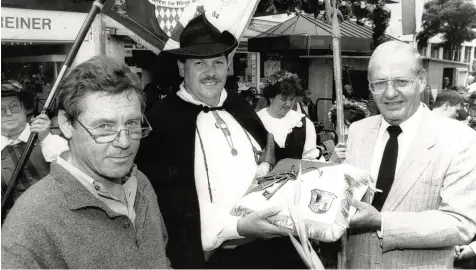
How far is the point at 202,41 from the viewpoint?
2516 mm

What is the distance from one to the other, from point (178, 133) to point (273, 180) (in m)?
0.68

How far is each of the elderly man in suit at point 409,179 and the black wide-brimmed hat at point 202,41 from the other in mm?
814

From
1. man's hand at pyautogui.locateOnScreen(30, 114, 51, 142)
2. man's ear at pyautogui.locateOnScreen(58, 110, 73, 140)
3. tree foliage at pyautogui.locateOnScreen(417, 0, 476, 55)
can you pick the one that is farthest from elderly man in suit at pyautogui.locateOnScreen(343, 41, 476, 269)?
tree foliage at pyautogui.locateOnScreen(417, 0, 476, 55)

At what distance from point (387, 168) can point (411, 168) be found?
115 mm

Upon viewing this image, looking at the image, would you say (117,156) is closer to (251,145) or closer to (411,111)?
(251,145)

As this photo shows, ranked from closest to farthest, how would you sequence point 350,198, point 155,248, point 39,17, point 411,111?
point 155,248 < point 350,198 < point 411,111 < point 39,17

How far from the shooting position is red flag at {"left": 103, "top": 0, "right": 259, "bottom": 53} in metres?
2.88

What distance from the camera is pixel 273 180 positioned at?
2.07 meters

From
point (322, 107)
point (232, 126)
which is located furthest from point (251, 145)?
point (322, 107)

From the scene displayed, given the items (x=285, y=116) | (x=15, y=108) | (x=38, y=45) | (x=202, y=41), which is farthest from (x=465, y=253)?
(x=38, y=45)

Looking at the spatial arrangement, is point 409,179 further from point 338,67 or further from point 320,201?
point 338,67

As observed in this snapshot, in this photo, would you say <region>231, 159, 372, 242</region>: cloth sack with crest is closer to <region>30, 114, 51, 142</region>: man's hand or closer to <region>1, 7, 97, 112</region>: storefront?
<region>30, 114, 51, 142</region>: man's hand

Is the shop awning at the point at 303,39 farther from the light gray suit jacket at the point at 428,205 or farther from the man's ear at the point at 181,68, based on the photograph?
the light gray suit jacket at the point at 428,205

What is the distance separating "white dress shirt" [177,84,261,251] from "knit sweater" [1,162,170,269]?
751mm
